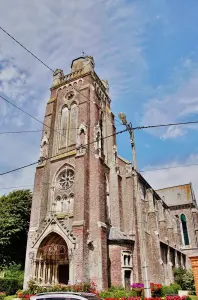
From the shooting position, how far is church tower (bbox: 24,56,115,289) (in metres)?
19.5

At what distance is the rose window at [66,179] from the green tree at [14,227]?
7.79 meters

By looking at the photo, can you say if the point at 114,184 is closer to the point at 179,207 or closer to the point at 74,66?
the point at 74,66

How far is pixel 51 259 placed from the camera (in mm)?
21672

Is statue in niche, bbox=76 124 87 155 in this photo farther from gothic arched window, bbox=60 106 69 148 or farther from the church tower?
gothic arched window, bbox=60 106 69 148

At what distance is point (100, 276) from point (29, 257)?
6546 mm

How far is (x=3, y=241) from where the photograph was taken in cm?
2709

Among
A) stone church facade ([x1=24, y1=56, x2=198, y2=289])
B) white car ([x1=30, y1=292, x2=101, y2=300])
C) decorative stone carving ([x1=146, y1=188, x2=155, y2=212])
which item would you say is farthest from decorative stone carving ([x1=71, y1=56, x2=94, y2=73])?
white car ([x1=30, y1=292, x2=101, y2=300])

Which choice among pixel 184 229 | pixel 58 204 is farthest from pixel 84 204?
pixel 184 229

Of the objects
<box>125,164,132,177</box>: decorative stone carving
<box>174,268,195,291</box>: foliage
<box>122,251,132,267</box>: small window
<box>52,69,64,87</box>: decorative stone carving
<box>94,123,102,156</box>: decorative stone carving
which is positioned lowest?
<box>174,268,195,291</box>: foliage

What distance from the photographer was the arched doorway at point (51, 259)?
20.8 metres

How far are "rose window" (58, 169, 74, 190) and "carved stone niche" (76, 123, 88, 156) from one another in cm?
249

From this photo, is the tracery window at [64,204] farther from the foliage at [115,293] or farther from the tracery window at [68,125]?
the foliage at [115,293]

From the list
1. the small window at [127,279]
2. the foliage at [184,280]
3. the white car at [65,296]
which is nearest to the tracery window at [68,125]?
the small window at [127,279]

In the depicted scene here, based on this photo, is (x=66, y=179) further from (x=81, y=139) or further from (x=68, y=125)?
(x=68, y=125)
